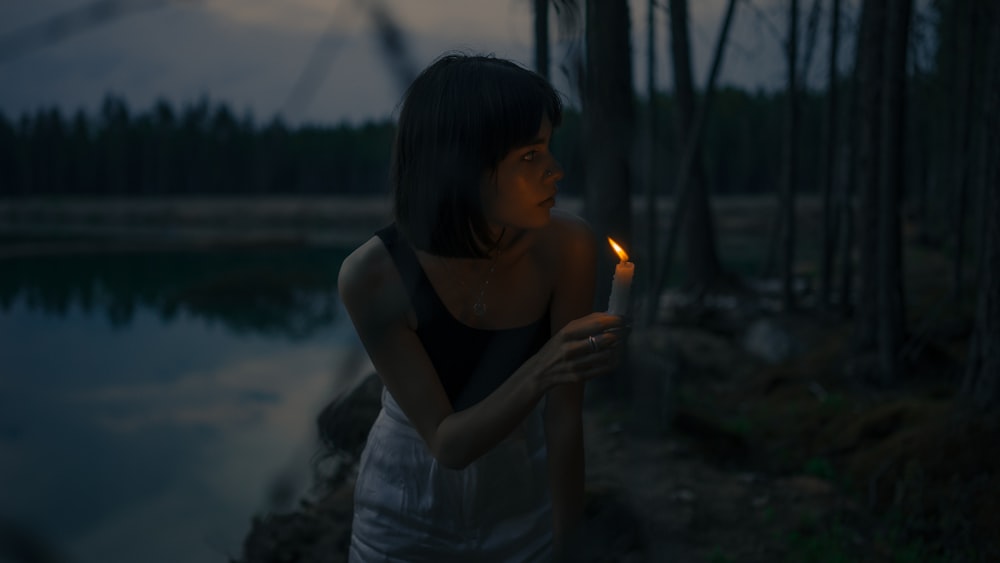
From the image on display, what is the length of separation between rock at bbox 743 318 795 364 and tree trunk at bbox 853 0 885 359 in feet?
5.47

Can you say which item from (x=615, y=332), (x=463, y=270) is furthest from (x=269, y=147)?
(x=463, y=270)

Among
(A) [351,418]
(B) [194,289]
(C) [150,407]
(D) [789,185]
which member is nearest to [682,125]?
(D) [789,185]

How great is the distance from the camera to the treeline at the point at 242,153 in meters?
1.09

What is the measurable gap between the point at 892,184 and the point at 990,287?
2.44m

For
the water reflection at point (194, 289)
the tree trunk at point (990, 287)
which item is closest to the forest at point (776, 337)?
the tree trunk at point (990, 287)

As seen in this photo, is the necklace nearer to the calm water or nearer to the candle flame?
the calm water

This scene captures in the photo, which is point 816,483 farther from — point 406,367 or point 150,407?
point 406,367

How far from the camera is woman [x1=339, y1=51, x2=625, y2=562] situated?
1291 millimetres

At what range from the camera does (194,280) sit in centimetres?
1370

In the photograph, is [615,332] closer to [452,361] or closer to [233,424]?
[452,361]

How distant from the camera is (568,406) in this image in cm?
169

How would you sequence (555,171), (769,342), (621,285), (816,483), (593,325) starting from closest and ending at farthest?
1. (621,285)
2. (593,325)
3. (555,171)
4. (816,483)
5. (769,342)

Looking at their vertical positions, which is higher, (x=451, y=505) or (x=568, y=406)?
(x=568, y=406)

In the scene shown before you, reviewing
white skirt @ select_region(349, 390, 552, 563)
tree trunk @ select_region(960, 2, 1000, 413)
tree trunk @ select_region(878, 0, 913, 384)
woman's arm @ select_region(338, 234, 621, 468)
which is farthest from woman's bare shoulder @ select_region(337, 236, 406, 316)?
tree trunk @ select_region(878, 0, 913, 384)
